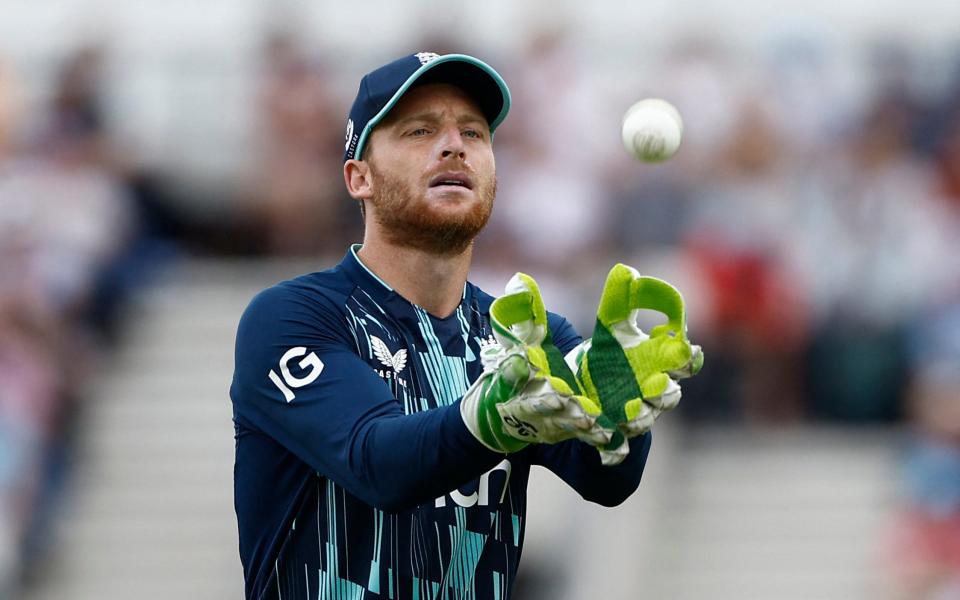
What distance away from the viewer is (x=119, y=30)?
43.1 ft

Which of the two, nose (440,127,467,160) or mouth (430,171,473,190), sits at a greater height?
nose (440,127,467,160)

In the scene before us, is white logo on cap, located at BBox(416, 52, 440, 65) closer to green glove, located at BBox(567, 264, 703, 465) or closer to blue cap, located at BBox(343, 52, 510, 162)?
blue cap, located at BBox(343, 52, 510, 162)

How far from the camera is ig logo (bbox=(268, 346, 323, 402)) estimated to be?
388cm

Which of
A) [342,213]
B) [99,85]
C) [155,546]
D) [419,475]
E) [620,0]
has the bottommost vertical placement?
[155,546]

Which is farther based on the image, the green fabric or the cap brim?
the cap brim

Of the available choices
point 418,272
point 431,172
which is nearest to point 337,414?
point 418,272

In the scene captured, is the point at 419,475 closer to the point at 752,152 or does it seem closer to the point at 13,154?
the point at 752,152

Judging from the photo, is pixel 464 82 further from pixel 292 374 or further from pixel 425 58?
pixel 292 374

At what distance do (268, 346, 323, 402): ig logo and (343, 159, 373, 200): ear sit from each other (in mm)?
654

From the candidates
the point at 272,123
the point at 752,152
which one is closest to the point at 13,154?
the point at 272,123

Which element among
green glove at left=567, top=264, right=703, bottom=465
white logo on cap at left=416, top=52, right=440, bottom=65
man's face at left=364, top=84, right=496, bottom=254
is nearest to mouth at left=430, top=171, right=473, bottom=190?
man's face at left=364, top=84, right=496, bottom=254

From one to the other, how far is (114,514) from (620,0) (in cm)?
594

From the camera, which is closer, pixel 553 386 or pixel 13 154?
pixel 553 386

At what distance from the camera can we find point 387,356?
13.5ft
